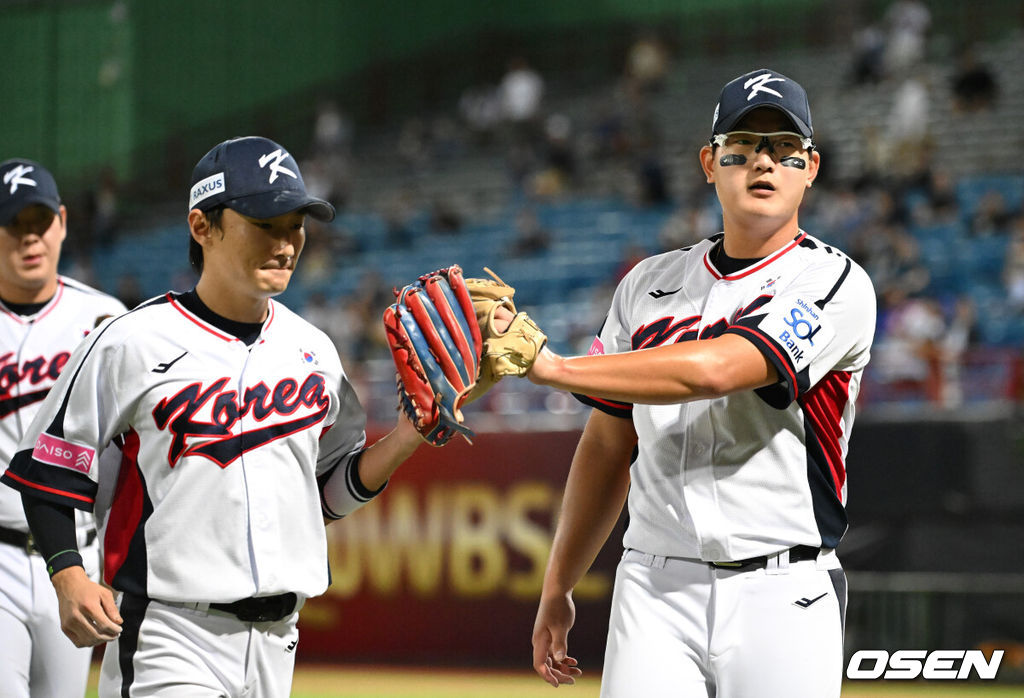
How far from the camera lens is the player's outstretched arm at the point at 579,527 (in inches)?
138

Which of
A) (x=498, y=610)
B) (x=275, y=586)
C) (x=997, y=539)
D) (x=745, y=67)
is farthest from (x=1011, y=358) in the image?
(x=745, y=67)

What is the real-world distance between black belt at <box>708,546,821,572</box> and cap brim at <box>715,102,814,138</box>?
3.42 feet

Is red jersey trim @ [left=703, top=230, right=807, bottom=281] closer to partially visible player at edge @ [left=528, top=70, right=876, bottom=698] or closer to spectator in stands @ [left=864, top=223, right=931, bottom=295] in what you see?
partially visible player at edge @ [left=528, top=70, right=876, bottom=698]

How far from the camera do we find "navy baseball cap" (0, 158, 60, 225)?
4.37m

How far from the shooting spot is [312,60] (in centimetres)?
2308

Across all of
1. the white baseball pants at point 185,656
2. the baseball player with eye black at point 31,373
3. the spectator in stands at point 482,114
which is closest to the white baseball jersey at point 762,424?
the white baseball pants at point 185,656

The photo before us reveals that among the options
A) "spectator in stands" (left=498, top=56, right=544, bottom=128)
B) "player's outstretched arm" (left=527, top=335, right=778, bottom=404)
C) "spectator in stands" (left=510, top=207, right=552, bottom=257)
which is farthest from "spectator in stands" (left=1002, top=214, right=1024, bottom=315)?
"player's outstretched arm" (left=527, top=335, right=778, bottom=404)

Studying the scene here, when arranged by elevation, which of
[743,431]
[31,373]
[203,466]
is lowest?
[203,466]

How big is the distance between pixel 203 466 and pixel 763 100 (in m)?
1.68

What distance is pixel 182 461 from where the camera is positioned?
3168 mm

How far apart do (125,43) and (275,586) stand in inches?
719

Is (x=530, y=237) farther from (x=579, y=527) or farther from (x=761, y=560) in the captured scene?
(x=761, y=560)

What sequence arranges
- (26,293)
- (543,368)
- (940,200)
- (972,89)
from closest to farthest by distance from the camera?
(543,368) < (26,293) < (940,200) < (972,89)

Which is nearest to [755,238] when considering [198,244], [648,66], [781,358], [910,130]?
[781,358]
